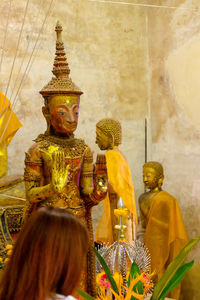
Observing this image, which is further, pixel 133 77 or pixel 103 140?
pixel 133 77

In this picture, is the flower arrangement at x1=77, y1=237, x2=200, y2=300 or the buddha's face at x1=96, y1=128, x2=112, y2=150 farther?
the buddha's face at x1=96, y1=128, x2=112, y2=150

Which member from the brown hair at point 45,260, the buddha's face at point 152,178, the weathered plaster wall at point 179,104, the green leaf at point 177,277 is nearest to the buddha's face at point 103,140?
the buddha's face at point 152,178

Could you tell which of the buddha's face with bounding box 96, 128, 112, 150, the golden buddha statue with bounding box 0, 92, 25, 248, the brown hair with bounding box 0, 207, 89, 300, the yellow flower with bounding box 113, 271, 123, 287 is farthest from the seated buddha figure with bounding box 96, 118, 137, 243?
the brown hair with bounding box 0, 207, 89, 300

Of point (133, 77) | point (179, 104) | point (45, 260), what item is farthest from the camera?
point (133, 77)

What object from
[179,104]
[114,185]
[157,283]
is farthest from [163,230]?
[157,283]

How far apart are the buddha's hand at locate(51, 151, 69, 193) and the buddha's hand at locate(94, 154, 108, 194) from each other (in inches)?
9.9

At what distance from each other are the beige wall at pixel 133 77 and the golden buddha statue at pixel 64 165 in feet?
5.51

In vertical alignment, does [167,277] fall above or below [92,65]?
below

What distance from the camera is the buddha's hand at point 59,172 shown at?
3898mm

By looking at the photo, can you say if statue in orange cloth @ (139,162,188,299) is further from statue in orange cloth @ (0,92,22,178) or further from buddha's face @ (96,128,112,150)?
statue in orange cloth @ (0,92,22,178)

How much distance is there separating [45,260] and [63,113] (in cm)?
210

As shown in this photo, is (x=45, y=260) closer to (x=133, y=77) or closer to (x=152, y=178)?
(x=152, y=178)

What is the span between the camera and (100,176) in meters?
4.16

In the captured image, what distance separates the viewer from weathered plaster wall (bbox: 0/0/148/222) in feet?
19.1
